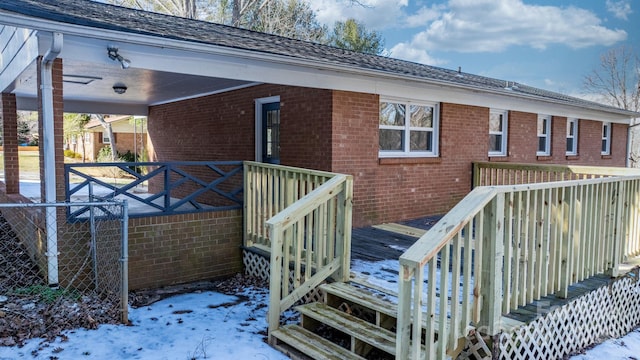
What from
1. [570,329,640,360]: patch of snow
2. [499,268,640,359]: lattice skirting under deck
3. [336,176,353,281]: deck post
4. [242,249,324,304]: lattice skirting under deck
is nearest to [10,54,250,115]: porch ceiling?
[242,249,324,304]: lattice skirting under deck

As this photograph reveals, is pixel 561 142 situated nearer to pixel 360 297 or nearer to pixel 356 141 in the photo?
pixel 356 141

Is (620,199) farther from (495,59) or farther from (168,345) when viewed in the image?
(495,59)

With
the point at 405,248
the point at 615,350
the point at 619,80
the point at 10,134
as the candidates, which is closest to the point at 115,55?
the point at 405,248

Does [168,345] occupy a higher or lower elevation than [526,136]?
lower

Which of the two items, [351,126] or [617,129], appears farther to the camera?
[617,129]

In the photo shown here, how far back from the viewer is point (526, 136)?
11.4 meters

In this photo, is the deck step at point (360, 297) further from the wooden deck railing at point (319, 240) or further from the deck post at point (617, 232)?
the deck post at point (617, 232)

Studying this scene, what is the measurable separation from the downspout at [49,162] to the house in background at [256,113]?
0.04 metres

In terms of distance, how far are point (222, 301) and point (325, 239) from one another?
160 cm

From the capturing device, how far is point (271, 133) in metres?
9.17

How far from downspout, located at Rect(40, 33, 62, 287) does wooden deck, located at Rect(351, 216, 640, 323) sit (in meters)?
3.57

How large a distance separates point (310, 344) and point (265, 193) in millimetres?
2820

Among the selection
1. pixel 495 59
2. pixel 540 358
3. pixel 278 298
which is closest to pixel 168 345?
pixel 278 298

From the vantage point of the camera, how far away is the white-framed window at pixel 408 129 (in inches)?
337
